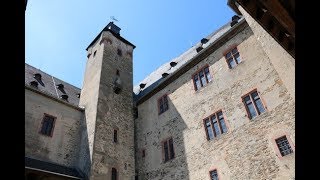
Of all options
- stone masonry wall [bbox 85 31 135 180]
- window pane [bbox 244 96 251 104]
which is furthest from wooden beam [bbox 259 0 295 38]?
stone masonry wall [bbox 85 31 135 180]

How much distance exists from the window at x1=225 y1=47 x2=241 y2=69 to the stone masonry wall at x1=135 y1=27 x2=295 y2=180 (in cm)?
28

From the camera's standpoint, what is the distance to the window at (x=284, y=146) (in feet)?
35.5

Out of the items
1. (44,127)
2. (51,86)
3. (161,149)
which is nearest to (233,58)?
(161,149)

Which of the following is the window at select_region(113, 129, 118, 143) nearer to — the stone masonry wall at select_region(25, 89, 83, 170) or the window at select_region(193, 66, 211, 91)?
the stone masonry wall at select_region(25, 89, 83, 170)

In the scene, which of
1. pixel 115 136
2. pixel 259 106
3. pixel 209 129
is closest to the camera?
pixel 259 106

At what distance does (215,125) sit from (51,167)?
9272 mm

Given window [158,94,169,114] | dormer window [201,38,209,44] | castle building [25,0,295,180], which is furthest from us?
dormer window [201,38,209,44]

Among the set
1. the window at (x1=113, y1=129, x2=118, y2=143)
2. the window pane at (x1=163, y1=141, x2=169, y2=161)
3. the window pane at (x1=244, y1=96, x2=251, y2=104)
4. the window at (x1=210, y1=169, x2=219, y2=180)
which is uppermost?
the window at (x1=113, y1=129, x2=118, y2=143)

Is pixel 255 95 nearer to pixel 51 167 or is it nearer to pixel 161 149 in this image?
pixel 161 149

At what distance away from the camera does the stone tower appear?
626 inches

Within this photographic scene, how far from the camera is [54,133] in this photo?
16.7 metres

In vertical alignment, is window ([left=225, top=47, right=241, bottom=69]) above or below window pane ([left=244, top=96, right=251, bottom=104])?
above

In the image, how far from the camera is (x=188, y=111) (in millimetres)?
15969
